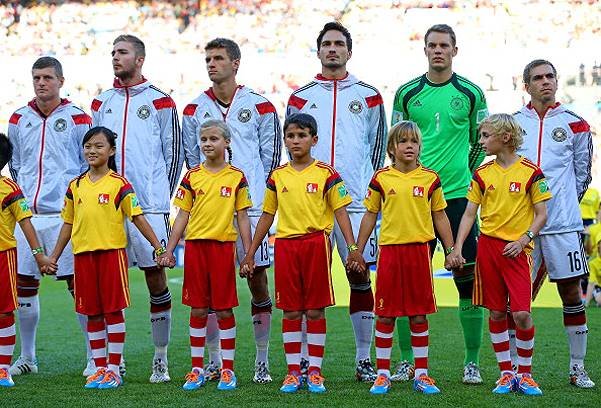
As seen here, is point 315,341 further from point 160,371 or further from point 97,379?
point 97,379

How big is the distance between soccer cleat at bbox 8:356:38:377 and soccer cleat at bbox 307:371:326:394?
7.67ft

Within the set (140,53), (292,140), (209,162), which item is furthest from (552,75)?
(140,53)

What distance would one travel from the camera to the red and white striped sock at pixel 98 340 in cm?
637

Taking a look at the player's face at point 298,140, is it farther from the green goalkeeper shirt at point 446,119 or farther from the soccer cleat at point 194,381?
the soccer cleat at point 194,381

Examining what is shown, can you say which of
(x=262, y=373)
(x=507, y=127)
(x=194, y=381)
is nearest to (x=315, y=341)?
(x=262, y=373)

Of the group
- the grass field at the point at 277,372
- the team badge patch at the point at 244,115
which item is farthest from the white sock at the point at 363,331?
the team badge patch at the point at 244,115

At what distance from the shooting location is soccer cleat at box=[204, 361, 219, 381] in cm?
673

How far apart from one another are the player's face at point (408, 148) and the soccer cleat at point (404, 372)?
4.89ft

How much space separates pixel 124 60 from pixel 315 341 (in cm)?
235

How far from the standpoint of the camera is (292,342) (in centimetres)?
613

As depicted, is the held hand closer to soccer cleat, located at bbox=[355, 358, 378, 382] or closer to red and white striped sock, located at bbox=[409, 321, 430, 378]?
red and white striped sock, located at bbox=[409, 321, 430, 378]

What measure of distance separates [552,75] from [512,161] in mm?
743

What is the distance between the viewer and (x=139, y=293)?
1464 centimetres

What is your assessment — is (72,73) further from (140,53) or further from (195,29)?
(140,53)
